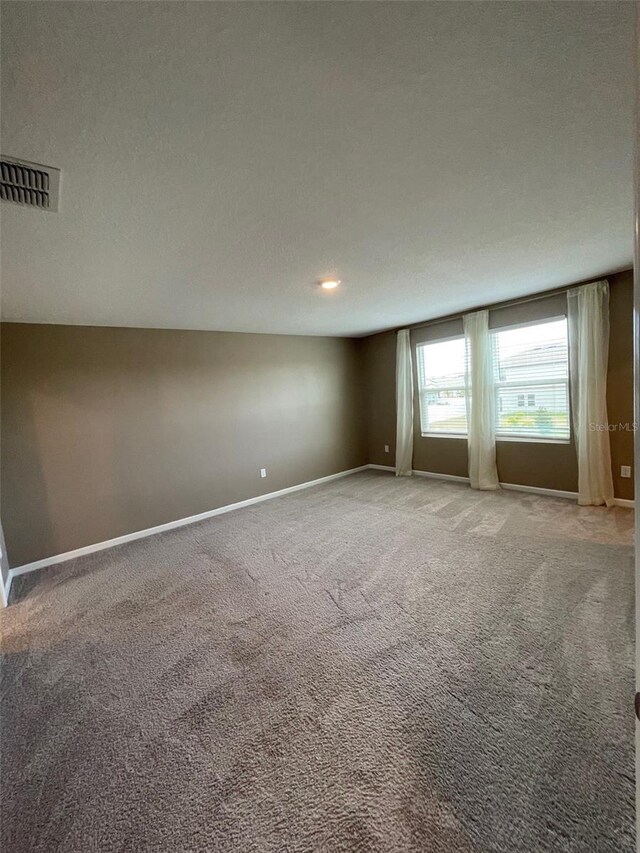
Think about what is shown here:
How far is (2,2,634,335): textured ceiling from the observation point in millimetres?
806

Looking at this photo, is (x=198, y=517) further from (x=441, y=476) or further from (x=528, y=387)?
(x=528, y=387)

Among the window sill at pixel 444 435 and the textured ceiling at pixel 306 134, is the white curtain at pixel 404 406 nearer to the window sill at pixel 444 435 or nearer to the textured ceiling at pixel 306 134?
the window sill at pixel 444 435

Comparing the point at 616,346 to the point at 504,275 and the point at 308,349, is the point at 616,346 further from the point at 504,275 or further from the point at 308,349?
the point at 308,349

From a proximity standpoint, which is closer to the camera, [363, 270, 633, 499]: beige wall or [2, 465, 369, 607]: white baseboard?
[2, 465, 369, 607]: white baseboard

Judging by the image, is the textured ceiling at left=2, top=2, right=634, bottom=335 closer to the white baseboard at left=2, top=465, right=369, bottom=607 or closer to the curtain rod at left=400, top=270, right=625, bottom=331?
the curtain rod at left=400, top=270, right=625, bottom=331

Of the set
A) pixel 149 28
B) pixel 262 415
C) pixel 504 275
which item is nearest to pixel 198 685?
pixel 149 28

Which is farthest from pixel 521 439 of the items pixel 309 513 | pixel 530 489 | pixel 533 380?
pixel 309 513

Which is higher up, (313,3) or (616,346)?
(313,3)

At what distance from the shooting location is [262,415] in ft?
14.7

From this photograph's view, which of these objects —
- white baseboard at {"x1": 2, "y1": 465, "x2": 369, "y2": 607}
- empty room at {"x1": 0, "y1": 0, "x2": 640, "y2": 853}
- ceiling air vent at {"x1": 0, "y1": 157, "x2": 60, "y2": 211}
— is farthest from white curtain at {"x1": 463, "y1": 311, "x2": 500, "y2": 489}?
ceiling air vent at {"x1": 0, "y1": 157, "x2": 60, "y2": 211}

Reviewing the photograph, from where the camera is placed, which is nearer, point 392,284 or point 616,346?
point 392,284

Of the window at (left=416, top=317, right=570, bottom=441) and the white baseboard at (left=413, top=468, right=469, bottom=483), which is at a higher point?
the window at (left=416, top=317, right=570, bottom=441)

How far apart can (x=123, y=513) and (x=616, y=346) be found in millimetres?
5363

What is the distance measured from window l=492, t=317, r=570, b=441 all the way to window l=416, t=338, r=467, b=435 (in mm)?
502
